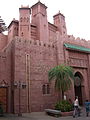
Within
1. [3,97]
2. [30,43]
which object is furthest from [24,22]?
[3,97]

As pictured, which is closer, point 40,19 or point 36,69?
point 36,69

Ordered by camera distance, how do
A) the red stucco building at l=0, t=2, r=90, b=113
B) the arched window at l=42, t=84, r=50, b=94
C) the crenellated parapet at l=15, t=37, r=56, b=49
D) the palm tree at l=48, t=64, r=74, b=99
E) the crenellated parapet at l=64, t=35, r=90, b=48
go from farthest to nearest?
1. the crenellated parapet at l=64, t=35, r=90, b=48
2. the arched window at l=42, t=84, r=50, b=94
3. the crenellated parapet at l=15, t=37, r=56, b=49
4. the red stucco building at l=0, t=2, r=90, b=113
5. the palm tree at l=48, t=64, r=74, b=99

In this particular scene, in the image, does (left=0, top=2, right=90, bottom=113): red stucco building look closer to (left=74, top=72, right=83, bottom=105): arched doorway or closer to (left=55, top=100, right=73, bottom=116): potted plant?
(left=74, top=72, right=83, bottom=105): arched doorway

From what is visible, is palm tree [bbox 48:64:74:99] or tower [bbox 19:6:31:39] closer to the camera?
palm tree [bbox 48:64:74:99]

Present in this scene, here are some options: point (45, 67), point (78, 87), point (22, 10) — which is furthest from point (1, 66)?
point (22, 10)

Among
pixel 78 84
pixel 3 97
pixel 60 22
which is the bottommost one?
pixel 3 97

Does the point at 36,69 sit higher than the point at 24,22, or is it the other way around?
the point at 24,22

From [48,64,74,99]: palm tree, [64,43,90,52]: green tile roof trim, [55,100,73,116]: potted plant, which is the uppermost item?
[64,43,90,52]: green tile roof trim

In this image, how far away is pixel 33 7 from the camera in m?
39.3

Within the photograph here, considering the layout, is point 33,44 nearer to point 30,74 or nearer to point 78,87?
point 30,74

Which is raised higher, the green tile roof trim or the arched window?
the green tile roof trim

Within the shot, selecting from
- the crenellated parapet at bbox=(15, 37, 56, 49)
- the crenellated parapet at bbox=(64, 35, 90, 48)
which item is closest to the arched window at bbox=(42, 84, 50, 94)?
the crenellated parapet at bbox=(15, 37, 56, 49)

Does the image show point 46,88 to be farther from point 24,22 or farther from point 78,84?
point 24,22

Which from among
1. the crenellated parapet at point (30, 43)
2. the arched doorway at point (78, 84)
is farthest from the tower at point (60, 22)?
the crenellated parapet at point (30, 43)
